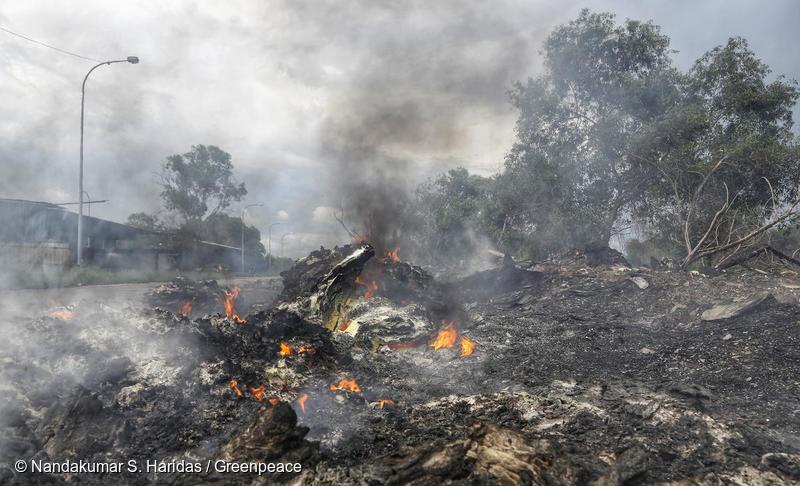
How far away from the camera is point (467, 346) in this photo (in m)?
8.52

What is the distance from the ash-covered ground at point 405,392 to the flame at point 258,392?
8 centimetres

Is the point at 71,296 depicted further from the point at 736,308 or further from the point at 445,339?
the point at 736,308

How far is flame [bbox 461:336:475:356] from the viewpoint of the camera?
8250 millimetres

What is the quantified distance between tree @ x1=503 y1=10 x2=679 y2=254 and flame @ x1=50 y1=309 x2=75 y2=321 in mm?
18425

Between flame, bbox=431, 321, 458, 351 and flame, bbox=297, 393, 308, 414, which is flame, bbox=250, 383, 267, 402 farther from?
flame, bbox=431, 321, 458, 351

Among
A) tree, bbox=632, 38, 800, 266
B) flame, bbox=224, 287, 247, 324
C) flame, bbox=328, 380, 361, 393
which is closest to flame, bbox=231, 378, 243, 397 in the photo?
flame, bbox=328, 380, 361, 393

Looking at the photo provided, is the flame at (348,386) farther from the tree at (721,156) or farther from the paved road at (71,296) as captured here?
the tree at (721,156)

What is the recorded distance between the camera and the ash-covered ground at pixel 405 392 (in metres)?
3.96

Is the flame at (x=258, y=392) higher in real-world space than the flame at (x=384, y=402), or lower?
higher

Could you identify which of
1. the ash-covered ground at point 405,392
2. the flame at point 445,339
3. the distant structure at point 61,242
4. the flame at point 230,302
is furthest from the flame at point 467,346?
the distant structure at point 61,242

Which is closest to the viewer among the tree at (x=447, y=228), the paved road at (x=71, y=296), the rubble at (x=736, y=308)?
the paved road at (x=71, y=296)

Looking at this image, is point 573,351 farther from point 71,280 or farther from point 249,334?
point 71,280

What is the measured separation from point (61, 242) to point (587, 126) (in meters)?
22.8

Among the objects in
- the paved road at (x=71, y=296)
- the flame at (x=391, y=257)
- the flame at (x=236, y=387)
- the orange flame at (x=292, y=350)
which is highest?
the flame at (x=391, y=257)
